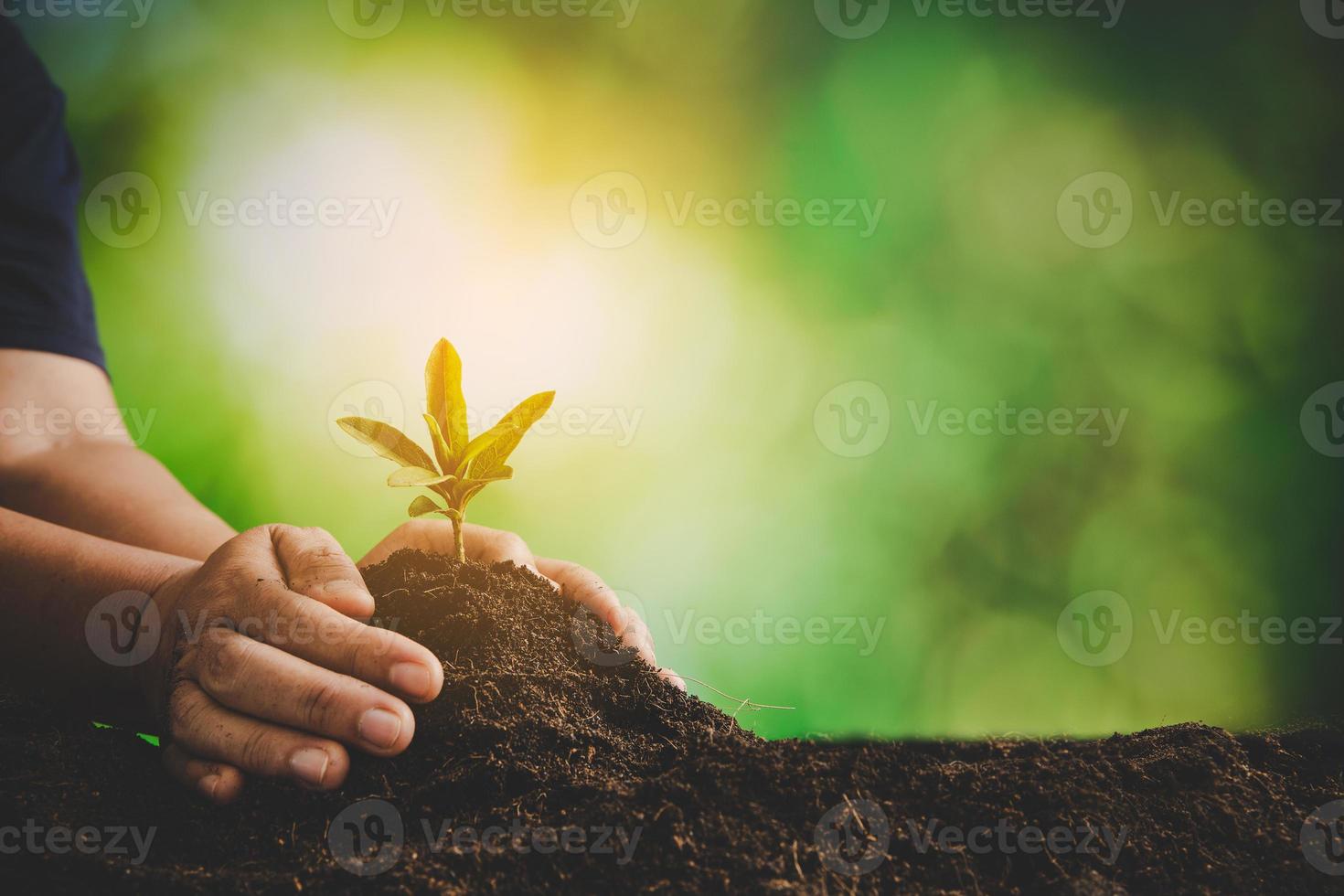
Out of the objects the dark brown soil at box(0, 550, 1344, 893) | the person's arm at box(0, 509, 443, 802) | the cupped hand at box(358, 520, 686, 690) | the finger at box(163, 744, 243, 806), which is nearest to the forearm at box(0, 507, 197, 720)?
the person's arm at box(0, 509, 443, 802)

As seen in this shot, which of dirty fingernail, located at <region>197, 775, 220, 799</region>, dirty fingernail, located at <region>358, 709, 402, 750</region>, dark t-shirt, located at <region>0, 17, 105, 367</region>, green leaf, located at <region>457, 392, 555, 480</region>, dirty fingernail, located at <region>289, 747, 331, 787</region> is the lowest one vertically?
dirty fingernail, located at <region>197, 775, 220, 799</region>

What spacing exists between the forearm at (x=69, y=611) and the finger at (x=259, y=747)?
0.27 metres

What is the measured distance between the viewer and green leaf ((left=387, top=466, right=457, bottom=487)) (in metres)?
1.15

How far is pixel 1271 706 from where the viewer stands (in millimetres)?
2863

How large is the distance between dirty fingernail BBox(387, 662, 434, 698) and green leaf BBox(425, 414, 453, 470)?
33 cm

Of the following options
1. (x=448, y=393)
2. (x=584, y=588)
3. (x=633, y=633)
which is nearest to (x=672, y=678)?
(x=633, y=633)

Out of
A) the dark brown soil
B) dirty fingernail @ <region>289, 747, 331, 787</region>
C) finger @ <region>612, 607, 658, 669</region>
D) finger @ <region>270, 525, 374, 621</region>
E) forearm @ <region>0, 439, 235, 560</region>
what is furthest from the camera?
forearm @ <region>0, 439, 235, 560</region>

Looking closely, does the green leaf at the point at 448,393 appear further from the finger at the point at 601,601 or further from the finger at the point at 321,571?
the finger at the point at 601,601

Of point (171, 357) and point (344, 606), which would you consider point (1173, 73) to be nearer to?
point (344, 606)

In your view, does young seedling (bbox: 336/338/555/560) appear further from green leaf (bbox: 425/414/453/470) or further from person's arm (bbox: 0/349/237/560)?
person's arm (bbox: 0/349/237/560)

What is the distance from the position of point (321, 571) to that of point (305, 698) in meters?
0.19

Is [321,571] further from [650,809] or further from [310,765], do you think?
[650,809]

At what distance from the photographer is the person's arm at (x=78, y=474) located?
171 centimetres

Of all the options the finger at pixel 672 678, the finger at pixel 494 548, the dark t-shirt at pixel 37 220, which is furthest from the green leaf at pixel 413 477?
the dark t-shirt at pixel 37 220
